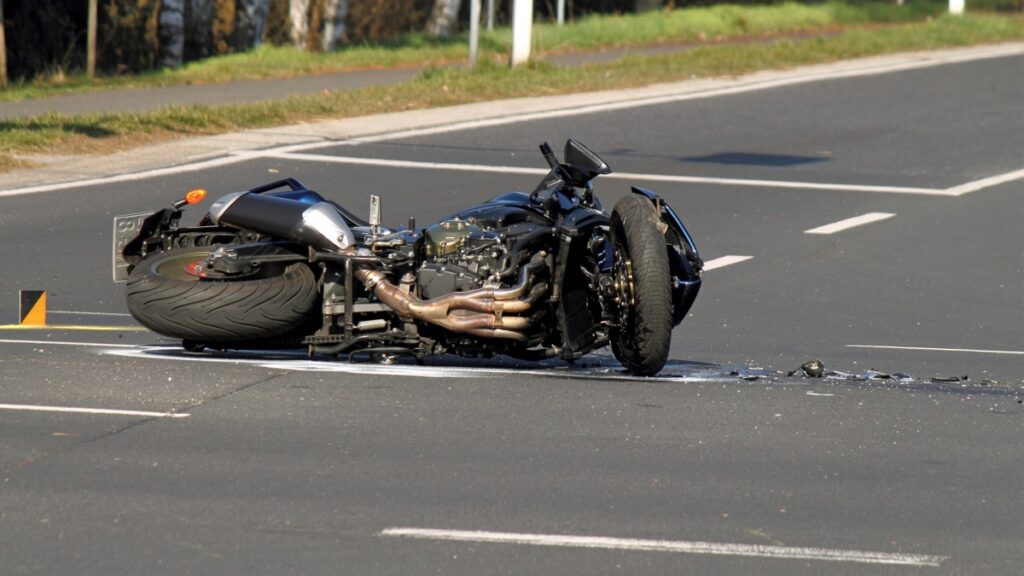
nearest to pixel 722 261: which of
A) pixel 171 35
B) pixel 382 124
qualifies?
pixel 382 124

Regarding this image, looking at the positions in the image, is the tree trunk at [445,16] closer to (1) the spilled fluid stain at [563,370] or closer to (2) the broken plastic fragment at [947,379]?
(1) the spilled fluid stain at [563,370]

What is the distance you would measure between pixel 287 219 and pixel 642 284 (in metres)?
1.97

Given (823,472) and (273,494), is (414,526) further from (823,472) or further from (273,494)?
(823,472)

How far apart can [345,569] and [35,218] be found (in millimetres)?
10534

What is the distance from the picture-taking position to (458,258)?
8805 millimetres

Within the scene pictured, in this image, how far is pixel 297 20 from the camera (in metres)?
36.2

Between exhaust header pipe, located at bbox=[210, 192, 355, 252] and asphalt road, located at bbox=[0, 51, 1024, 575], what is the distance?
2.36ft

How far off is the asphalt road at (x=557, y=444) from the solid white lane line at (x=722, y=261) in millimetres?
61

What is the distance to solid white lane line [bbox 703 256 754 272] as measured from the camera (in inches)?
560

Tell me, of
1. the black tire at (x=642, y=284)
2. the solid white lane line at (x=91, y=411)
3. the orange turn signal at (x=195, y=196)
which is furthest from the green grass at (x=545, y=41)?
the black tire at (x=642, y=284)

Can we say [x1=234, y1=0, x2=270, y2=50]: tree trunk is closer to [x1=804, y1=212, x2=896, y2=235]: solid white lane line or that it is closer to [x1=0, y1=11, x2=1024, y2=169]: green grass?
[x1=0, y1=11, x2=1024, y2=169]: green grass

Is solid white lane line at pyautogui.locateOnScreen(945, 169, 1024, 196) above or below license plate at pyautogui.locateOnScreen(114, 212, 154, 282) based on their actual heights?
below

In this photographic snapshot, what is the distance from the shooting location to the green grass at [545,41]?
29.9 meters

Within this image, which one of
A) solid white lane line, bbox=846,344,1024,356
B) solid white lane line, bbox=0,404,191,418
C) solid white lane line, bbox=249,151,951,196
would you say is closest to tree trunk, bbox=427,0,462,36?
solid white lane line, bbox=249,151,951,196
